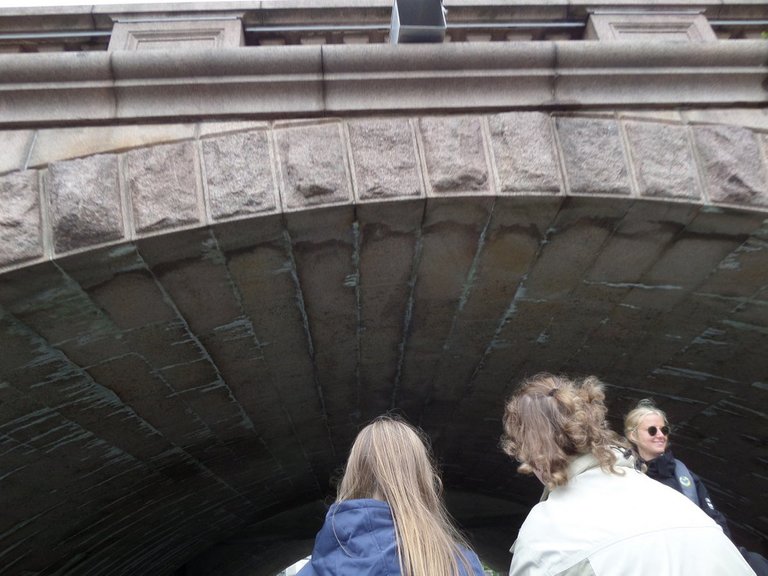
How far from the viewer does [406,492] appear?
1.71 metres

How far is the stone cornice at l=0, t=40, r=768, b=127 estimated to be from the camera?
284 cm

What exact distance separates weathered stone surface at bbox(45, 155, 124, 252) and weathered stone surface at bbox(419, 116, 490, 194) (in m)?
1.25

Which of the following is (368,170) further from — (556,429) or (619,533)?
(619,533)

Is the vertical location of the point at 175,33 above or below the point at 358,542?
above

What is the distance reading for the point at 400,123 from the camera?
9.39 ft

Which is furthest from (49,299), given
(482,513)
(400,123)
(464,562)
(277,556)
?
(277,556)

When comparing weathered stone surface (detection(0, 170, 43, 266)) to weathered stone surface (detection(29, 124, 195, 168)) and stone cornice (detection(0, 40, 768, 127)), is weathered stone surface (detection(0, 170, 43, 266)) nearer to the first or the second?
weathered stone surface (detection(29, 124, 195, 168))

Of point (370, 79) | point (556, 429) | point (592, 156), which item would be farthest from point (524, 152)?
point (556, 429)

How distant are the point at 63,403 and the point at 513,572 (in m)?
2.68

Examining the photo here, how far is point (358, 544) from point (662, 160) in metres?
2.12

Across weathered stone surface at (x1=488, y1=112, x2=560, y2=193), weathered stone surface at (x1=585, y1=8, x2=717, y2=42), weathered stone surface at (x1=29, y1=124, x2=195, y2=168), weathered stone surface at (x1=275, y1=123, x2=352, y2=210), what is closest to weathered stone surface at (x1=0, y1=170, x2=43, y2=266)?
weathered stone surface at (x1=29, y1=124, x2=195, y2=168)

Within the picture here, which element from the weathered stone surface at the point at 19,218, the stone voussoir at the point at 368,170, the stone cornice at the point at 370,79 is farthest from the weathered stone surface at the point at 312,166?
the weathered stone surface at the point at 19,218

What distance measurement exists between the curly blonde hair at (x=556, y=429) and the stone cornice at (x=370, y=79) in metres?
1.47

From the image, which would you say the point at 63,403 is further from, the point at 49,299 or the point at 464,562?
the point at 464,562
